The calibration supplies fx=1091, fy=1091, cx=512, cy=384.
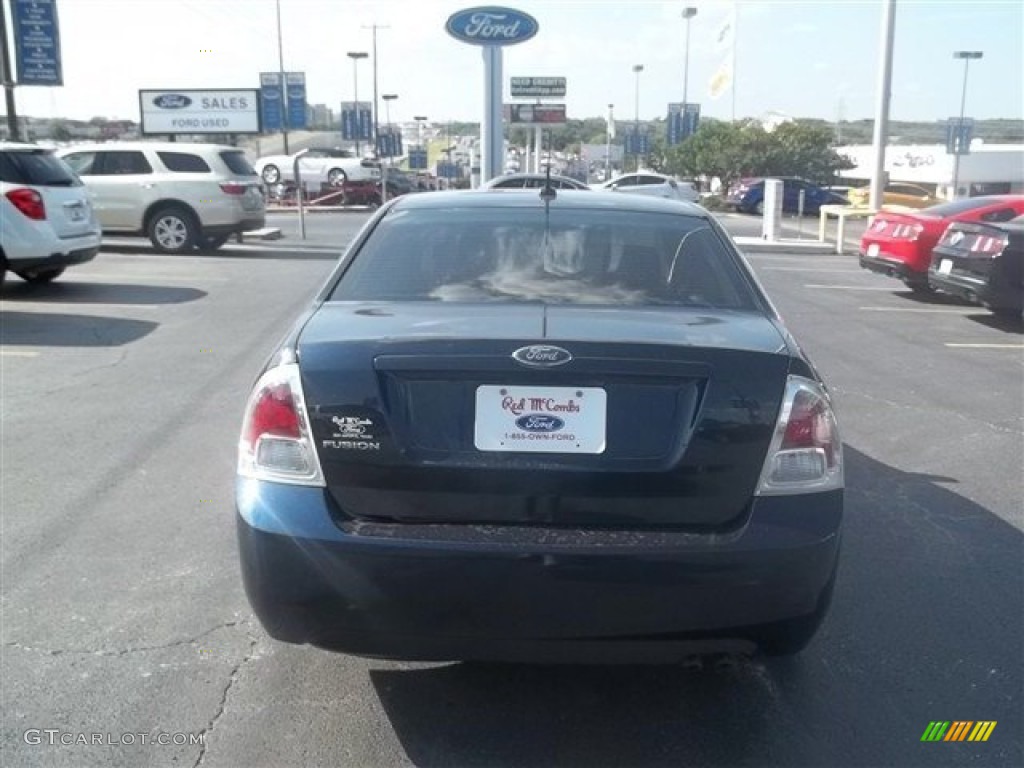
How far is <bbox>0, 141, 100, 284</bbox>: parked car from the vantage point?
12070mm

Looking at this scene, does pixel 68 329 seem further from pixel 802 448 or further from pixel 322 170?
pixel 322 170

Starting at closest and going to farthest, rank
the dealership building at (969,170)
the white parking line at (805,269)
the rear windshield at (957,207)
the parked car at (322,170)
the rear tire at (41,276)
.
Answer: the rear tire at (41,276)
the rear windshield at (957,207)
the white parking line at (805,269)
the parked car at (322,170)
the dealership building at (969,170)

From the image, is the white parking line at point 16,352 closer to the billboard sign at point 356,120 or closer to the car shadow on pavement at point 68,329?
the car shadow on pavement at point 68,329

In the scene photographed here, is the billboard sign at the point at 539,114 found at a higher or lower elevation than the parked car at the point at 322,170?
higher

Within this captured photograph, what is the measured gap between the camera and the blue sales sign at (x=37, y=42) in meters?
20.7

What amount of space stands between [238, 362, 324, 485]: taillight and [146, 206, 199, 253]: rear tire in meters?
15.8

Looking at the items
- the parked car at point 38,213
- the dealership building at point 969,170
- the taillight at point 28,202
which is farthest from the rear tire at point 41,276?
the dealership building at point 969,170

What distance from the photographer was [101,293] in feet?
43.3

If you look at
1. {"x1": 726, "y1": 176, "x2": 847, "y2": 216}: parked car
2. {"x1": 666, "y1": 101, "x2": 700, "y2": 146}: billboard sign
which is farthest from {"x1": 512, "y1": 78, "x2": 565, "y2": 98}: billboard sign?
{"x1": 666, "y1": 101, "x2": 700, "y2": 146}: billboard sign

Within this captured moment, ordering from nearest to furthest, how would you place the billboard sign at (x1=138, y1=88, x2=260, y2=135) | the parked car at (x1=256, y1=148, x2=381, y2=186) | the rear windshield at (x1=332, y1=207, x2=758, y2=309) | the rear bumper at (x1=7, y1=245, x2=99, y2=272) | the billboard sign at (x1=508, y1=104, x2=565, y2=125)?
the rear windshield at (x1=332, y1=207, x2=758, y2=309), the rear bumper at (x1=7, y1=245, x2=99, y2=272), the billboard sign at (x1=138, y1=88, x2=260, y2=135), the billboard sign at (x1=508, y1=104, x2=565, y2=125), the parked car at (x1=256, y1=148, x2=381, y2=186)

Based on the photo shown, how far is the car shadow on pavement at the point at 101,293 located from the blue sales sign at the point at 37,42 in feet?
29.1

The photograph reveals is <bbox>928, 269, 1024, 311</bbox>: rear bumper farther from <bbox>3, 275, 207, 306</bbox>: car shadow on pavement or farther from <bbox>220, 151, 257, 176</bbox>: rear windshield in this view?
<bbox>220, 151, 257, 176</bbox>: rear windshield

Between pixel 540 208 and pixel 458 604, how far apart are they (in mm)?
1964

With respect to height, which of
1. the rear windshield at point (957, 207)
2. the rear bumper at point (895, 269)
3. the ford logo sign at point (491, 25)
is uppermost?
the ford logo sign at point (491, 25)
